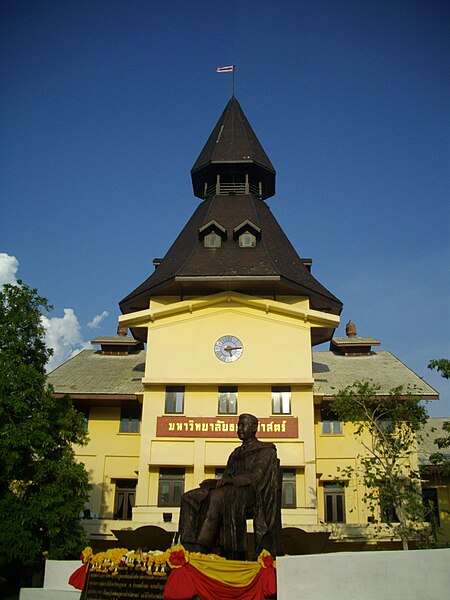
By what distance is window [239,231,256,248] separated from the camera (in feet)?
95.0

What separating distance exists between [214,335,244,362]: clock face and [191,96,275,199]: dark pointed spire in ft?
30.7

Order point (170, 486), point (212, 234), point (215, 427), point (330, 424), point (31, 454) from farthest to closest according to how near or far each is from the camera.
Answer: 1. point (212, 234)
2. point (330, 424)
3. point (215, 427)
4. point (170, 486)
5. point (31, 454)

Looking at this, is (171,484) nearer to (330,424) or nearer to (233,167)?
(330,424)

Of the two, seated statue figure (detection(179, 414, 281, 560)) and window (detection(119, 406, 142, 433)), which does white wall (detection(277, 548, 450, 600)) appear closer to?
seated statue figure (detection(179, 414, 281, 560))

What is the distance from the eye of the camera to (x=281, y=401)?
25797 mm

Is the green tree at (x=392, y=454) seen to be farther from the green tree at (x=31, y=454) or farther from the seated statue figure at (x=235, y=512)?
the seated statue figure at (x=235, y=512)

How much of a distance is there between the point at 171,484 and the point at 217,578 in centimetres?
1503

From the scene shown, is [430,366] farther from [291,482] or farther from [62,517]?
[62,517]

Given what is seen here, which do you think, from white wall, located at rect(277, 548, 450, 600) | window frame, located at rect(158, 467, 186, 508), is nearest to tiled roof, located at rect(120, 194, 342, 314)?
window frame, located at rect(158, 467, 186, 508)

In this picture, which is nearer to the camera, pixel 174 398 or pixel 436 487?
pixel 174 398

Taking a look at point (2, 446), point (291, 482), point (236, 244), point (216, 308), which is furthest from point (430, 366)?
point (2, 446)

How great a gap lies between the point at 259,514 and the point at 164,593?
78.7 inches

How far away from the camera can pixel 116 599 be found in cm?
1080

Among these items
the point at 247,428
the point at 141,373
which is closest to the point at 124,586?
the point at 247,428
